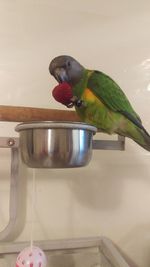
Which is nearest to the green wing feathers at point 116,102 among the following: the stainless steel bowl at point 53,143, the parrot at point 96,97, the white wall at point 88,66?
the parrot at point 96,97

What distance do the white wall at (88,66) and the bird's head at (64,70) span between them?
0.22 m

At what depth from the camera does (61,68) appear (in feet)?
1.84

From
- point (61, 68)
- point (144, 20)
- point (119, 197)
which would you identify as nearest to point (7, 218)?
point (119, 197)

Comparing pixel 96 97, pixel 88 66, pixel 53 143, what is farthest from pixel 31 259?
pixel 88 66

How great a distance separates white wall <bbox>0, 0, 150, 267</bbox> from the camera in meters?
0.77

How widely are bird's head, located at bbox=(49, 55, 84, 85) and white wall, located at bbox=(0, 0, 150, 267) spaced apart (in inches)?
8.5

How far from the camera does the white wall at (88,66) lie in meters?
0.77

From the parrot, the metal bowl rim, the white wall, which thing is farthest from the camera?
the white wall

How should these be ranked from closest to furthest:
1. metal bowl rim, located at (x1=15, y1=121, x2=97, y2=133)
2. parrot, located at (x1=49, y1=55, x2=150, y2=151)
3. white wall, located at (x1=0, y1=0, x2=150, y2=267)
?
1. metal bowl rim, located at (x1=15, y1=121, x2=97, y2=133)
2. parrot, located at (x1=49, y1=55, x2=150, y2=151)
3. white wall, located at (x1=0, y1=0, x2=150, y2=267)

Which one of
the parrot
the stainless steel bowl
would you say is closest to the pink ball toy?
the stainless steel bowl

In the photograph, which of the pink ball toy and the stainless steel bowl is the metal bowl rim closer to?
the stainless steel bowl

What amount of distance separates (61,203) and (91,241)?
0.45ft

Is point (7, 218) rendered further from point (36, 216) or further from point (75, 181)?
point (75, 181)

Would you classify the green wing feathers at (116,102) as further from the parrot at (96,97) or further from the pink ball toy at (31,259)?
the pink ball toy at (31,259)
